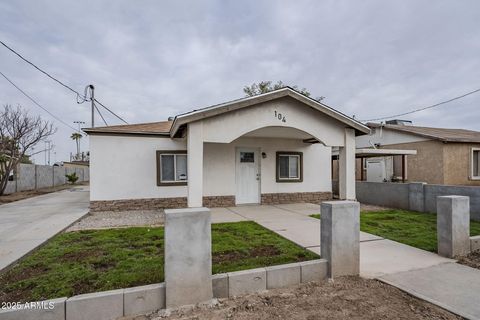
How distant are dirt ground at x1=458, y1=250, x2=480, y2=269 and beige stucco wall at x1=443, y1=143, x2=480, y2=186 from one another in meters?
9.99

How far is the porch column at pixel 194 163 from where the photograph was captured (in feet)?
24.9

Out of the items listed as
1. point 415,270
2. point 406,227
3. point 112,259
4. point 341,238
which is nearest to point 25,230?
point 112,259

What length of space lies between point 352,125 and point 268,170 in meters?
3.72

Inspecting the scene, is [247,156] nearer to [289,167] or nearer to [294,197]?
[289,167]

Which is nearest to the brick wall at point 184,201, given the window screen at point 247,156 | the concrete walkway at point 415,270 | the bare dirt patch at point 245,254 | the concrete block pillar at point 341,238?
the window screen at point 247,156

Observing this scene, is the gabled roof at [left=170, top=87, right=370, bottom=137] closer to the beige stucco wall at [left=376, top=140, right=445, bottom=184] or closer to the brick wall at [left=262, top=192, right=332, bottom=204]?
the brick wall at [left=262, top=192, right=332, bottom=204]

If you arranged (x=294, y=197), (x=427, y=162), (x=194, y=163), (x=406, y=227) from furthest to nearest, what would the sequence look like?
1. (x=427, y=162)
2. (x=294, y=197)
3. (x=194, y=163)
4. (x=406, y=227)

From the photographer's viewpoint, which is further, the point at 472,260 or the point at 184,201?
the point at 184,201

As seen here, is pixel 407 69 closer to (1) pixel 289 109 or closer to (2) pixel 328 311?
(1) pixel 289 109

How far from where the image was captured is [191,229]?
119 inches

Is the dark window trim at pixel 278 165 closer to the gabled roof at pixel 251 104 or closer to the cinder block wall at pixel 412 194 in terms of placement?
the gabled roof at pixel 251 104

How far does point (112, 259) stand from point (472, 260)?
6.02 metres

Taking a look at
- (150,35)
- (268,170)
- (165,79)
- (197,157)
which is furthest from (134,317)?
(165,79)

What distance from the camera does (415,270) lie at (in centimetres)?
400
